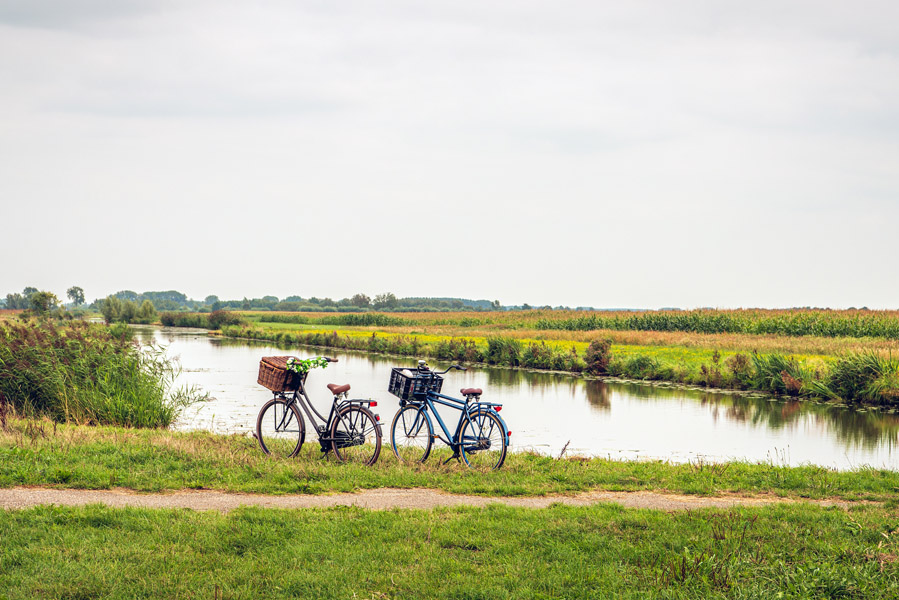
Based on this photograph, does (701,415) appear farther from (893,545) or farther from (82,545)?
(82,545)

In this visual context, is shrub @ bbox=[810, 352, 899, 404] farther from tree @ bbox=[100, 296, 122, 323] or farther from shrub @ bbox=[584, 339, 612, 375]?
tree @ bbox=[100, 296, 122, 323]

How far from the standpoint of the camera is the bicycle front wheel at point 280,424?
384 inches

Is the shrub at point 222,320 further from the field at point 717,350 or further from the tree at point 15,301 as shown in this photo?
the tree at point 15,301

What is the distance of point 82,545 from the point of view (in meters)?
5.70

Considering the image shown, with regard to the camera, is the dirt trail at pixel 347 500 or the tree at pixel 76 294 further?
the tree at pixel 76 294

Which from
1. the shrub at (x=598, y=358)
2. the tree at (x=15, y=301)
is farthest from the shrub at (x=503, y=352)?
the tree at (x=15, y=301)

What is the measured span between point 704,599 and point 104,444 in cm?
799

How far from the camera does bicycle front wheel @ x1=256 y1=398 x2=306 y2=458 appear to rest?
32.0 ft

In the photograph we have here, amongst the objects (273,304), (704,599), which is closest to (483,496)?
→ (704,599)

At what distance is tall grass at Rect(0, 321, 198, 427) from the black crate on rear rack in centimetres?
691

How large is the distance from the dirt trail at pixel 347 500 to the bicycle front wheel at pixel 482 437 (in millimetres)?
1297

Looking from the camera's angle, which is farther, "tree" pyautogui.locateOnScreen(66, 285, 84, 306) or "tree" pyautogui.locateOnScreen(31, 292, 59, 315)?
"tree" pyautogui.locateOnScreen(66, 285, 84, 306)

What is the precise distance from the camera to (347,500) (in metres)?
7.57

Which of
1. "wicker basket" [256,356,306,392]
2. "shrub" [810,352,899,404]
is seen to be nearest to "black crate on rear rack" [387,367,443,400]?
"wicker basket" [256,356,306,392]
